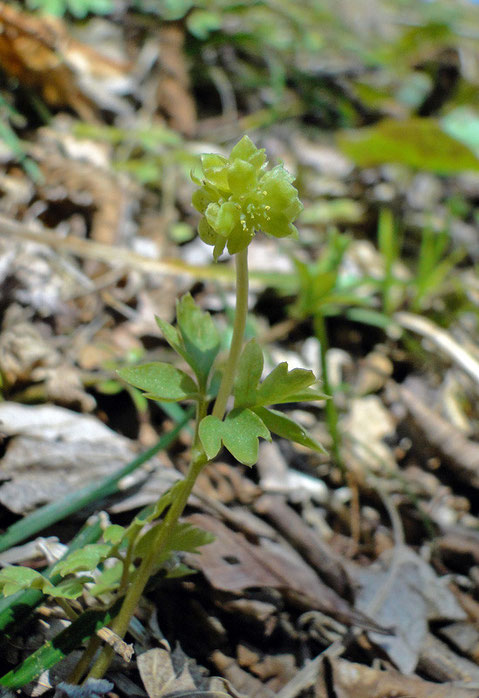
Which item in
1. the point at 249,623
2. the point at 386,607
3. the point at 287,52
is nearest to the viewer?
the point at 249,623

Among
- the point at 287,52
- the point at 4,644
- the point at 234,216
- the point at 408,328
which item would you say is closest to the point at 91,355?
the point at 4,644

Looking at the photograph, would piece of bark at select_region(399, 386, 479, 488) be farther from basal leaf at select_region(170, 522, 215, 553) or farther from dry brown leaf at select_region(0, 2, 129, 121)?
dry brown leaf at select_region(0, 2, 129, 121)

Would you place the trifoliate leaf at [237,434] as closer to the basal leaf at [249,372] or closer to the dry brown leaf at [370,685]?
the basal leaf at [249,372]

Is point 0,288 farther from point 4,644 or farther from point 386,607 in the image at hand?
point 386,607

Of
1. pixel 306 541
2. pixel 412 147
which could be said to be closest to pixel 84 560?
pixel 306 541

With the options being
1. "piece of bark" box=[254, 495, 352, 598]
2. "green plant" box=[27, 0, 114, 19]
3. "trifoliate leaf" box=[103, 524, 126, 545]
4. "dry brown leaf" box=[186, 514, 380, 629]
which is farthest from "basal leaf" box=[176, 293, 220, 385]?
"green plant" box=[27, 0, 114, 19]
